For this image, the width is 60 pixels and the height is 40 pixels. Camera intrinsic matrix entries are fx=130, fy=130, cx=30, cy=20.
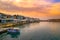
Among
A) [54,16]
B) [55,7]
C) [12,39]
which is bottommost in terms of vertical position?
[12,39]

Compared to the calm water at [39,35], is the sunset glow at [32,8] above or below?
above

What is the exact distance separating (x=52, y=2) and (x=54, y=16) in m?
0.43

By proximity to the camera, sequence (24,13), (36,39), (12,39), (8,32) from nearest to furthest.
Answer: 1. (36,39)
2. (24,13)
3. (12,39)
4. (8,32)

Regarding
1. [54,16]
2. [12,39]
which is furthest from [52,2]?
[12,39]

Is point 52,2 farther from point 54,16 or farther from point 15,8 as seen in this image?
point 15,8

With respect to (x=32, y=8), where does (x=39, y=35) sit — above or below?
below

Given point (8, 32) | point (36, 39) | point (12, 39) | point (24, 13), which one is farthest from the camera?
point (8, 32)

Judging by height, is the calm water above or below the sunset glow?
below

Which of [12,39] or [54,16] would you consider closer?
[54,16]

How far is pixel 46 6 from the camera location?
398 centimetres

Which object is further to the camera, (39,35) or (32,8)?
(39,35)

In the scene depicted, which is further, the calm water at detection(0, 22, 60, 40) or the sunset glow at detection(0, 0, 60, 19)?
the calm water at detection(0, 22, 60, 40)

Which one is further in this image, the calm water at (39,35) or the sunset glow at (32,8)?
the calm water at (39,35)

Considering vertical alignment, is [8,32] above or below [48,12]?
below
